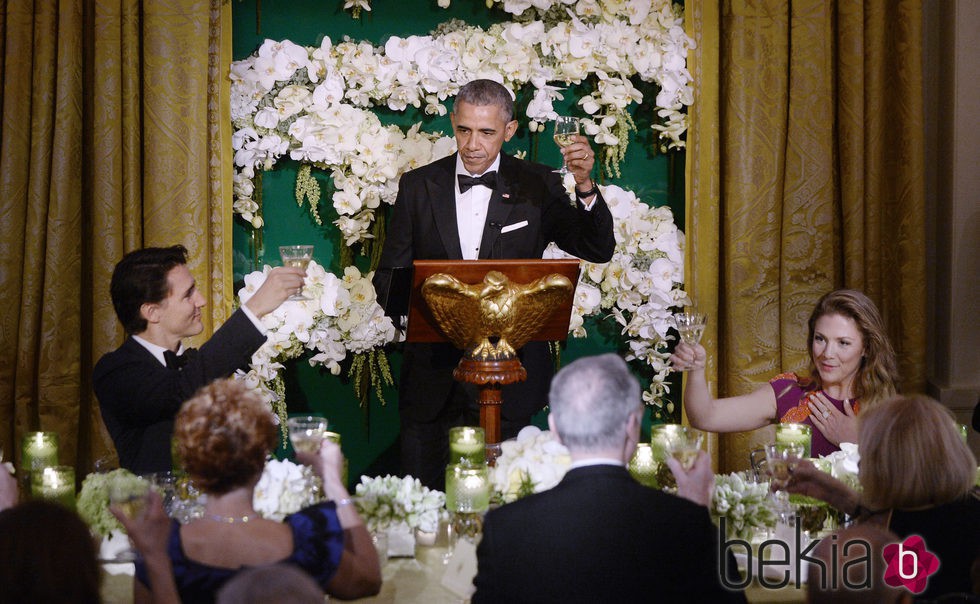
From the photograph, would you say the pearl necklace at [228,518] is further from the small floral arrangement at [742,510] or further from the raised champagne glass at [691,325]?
the raised champagne glass at [691,325]

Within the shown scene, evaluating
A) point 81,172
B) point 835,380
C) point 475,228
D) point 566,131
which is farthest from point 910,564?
point 81,172

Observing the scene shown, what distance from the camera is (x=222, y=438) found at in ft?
7.06

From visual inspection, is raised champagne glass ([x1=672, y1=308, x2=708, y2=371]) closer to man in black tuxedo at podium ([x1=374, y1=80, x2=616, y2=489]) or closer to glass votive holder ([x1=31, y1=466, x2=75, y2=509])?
man in black tuxedo at podium ([x1=374, y1=80, x2=616, y2=489])

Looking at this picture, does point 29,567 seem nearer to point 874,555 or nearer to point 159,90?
point 874,555

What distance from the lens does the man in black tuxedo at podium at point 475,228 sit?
397cm

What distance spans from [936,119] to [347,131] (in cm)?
266

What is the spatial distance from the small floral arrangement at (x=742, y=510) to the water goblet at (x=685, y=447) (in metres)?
0.17

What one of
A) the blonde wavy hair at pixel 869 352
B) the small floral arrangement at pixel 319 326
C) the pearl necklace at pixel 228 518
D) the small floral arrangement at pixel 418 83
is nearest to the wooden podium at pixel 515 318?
the blonde wavy hair at pixel 869 352

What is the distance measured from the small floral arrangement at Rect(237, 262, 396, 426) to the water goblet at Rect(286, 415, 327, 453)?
2.36 meters

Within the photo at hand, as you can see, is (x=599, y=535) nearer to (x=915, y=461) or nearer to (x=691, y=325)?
(x=915, y=461)

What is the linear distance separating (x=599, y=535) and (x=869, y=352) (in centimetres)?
196

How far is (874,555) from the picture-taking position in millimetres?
2137

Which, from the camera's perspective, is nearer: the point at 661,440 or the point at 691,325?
the point at 661,440

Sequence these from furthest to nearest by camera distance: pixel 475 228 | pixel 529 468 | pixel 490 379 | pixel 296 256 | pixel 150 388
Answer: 1. pixel 475 228
2. pixel 296 256
3. pixel 490 379
4. pixel 150 388
5. pixel 529 468
